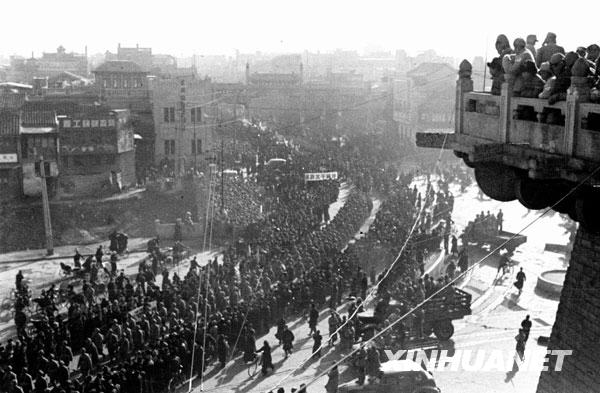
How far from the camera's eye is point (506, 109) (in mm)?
9000

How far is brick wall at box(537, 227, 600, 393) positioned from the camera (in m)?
8.18

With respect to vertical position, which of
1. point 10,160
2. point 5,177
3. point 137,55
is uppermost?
point 137,55

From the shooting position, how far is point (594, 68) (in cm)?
844

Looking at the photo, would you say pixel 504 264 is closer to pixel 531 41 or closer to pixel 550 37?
pixel 531 41

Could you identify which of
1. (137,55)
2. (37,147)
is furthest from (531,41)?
(137,55)

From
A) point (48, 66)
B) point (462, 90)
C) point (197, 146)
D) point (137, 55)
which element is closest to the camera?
point (462, 90)

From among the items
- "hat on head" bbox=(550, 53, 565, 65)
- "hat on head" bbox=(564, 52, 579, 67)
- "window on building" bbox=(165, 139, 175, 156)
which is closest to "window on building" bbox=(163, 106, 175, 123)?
"window on building" bbox=(165, 139, 175, 156)

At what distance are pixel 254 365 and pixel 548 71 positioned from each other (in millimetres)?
13296

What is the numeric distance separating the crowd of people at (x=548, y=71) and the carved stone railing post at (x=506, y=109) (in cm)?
2

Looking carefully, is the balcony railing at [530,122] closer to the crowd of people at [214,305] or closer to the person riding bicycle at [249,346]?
the crowd of people at [214,305]

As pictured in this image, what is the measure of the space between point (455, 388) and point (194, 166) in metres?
37.7

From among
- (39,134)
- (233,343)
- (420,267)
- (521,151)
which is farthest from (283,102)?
(521,151)

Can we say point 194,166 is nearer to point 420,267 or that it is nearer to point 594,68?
point 420,267

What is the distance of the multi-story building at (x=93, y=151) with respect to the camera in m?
44.7
